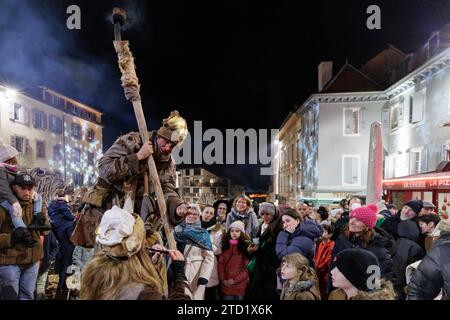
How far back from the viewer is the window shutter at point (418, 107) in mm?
12062

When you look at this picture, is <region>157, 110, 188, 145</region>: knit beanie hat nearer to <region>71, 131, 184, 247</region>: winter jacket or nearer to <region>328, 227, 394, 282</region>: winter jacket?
<region>71, 131, 184, 247</region>: winter jacket

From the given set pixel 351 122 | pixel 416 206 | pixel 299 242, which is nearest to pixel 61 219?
pixel 299 242

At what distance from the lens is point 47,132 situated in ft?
41.6

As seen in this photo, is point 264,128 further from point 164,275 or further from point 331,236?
point 164,275

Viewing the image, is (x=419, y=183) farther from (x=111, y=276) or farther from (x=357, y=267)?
(x=111, y=276)

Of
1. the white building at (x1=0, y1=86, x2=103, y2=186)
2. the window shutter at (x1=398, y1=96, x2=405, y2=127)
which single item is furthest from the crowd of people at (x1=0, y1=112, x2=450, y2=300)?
the window shutter at (x1=398, y1=96, x2=405, y2=127)

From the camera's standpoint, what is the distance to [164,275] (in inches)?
91.6

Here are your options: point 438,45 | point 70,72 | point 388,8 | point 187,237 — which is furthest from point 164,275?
point 438,45

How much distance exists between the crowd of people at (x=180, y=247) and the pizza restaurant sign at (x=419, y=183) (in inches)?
173

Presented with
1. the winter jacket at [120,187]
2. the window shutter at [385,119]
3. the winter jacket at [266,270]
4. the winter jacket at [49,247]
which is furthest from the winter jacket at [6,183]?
the window shutter at [385,119]

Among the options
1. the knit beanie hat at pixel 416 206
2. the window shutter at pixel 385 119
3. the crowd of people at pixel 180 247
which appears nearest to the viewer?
the crowd of people at pixel 180 247

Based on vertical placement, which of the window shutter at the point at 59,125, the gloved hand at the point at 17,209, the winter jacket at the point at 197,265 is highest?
the window shutter at the point at 59,125

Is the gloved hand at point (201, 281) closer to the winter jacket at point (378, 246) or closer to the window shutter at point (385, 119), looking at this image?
the winter jacket at point (378, 246)

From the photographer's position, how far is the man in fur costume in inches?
82.7
